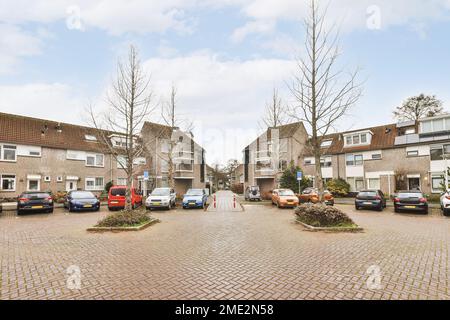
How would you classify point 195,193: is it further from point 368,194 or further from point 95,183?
point 95,183

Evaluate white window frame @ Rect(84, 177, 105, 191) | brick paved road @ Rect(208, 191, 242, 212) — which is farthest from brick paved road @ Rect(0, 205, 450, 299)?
white window frame @ Rect(84, 177, 105, 191)

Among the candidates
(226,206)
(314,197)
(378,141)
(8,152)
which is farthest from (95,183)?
(378,141)

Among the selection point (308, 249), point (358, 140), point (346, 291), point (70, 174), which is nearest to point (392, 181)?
point (358, 140)

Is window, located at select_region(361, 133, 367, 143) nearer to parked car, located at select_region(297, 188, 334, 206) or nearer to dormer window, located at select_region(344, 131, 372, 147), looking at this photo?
dormer window, located at select_region(344, 131, 372, 147)

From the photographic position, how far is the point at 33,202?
16.3 m

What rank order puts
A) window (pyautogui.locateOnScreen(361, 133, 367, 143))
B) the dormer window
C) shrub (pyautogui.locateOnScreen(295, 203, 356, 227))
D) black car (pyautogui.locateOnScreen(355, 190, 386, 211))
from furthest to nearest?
window (pyautogui.locateOnScreen(361, 133, 367, 143)) → the dormer window → black car (pyautogui.locateOnScreen(355, 190, 386, 211)) → shrub (pyautogui.locateOnScreen(295, 203, 356, 227))

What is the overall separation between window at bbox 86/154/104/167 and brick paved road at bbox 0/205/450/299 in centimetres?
2161

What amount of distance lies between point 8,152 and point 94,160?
26.2ft

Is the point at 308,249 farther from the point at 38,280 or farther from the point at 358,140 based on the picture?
the point at 358,140

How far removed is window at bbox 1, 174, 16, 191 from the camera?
24003 mm

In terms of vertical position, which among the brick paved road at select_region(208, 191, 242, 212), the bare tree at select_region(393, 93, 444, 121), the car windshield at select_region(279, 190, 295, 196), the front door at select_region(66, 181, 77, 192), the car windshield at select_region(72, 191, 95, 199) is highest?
the bare tree at select_region(393, 93, 444, 121)

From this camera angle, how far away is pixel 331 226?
10641 mm

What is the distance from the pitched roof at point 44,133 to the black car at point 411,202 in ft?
77.3
